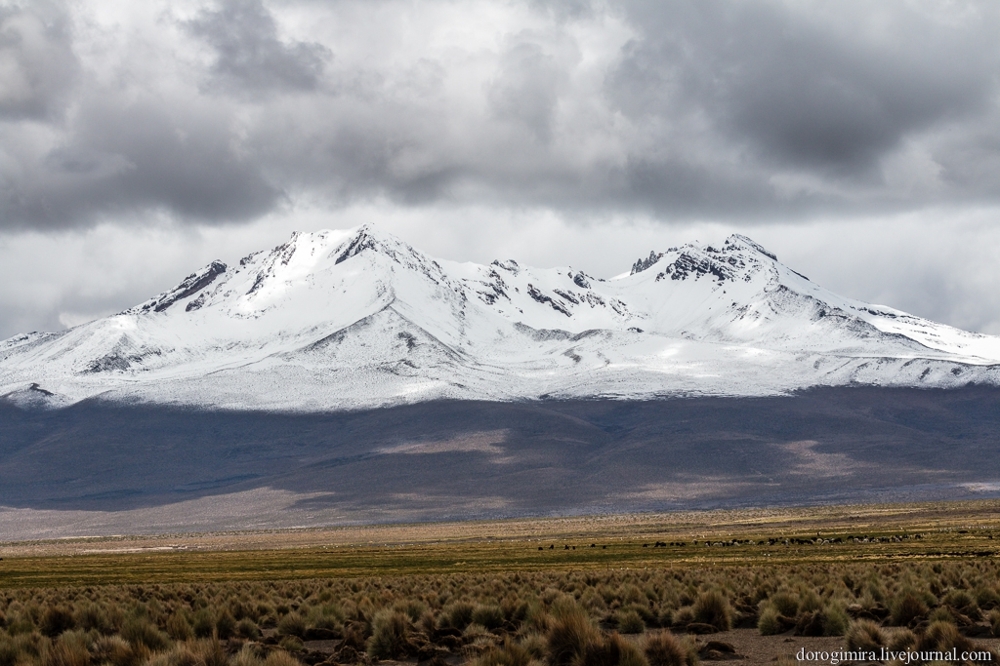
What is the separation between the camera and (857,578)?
1182 inches

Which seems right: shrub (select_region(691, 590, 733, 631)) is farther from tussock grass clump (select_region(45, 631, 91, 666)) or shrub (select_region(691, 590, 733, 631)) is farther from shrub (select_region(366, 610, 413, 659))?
tussock grass clump (select_region(45, 631, 91, 666))

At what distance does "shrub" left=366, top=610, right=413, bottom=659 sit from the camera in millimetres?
20781

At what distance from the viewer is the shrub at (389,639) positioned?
2078 centimetres

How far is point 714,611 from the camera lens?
75.4 feet

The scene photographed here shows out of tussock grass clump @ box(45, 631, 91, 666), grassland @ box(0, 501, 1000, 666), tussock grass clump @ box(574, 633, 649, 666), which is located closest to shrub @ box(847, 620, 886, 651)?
grassland @ box(0, 501, 1000, 666)

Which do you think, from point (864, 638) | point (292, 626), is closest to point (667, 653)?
point (864, 638)

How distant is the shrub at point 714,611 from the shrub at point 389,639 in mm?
5908

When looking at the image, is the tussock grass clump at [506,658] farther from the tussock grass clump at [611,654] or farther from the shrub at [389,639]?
the shrub at [389,639]

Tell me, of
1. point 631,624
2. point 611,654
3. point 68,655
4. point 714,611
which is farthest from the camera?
point 714,611

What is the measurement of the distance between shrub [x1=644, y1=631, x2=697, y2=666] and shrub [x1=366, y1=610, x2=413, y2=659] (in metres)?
5.47

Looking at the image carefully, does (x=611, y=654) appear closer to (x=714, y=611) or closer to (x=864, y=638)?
(x=864, y=638)

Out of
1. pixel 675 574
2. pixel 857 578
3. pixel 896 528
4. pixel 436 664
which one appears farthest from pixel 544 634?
pixel 896 528

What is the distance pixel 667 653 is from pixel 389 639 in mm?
6272

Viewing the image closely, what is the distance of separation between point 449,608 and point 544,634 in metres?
5.72
